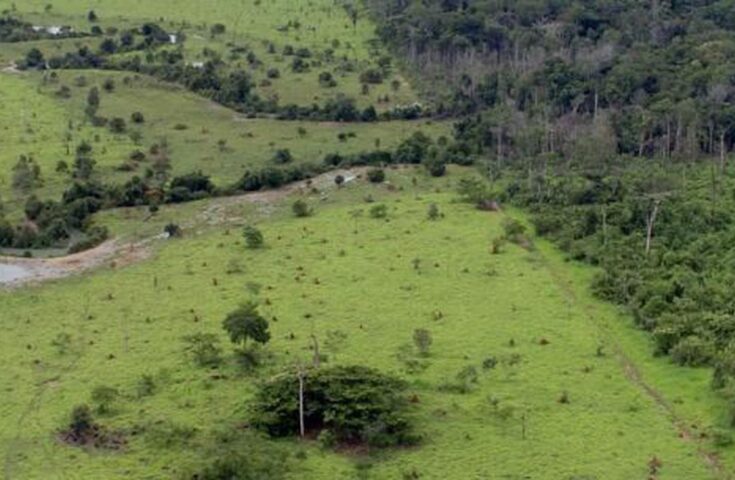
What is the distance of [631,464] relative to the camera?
1492 inches

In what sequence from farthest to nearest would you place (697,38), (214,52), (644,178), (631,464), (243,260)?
(214,52)
(697,38)
(644,178)
(243,260)
(631,464)

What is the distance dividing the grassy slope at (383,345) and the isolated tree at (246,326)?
41.3 inches

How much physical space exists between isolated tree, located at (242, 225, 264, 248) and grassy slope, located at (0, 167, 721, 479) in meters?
1.04

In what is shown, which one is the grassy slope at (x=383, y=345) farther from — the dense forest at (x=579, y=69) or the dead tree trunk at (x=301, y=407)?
the dense forest at (x=579, y=69)

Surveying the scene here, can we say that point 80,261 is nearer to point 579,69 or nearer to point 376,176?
point 376,176

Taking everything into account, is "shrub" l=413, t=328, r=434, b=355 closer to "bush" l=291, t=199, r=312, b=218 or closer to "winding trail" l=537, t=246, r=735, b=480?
"winding trail" l=537, t=246, r=735, b=480

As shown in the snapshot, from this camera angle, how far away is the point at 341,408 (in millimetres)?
39312

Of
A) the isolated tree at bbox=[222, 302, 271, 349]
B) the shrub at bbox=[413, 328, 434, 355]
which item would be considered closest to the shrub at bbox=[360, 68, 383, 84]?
the shrub at bbox=[413, 328, 434, 355]

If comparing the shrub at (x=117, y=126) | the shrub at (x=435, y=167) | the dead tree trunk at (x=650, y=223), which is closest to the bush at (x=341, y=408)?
the dead tree trunk at (x=650, y=223)

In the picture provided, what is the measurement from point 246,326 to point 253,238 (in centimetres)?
1425

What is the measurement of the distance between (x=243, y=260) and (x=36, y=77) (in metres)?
42.7

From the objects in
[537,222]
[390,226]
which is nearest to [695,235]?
[537,222]

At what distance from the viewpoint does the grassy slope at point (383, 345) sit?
38.6 metres

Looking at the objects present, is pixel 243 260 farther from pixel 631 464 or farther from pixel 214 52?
pixel 214 52
